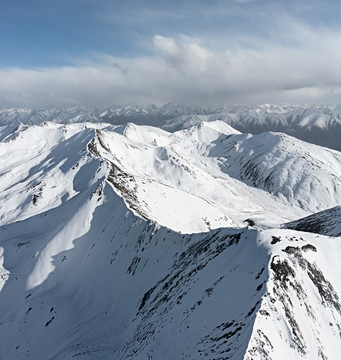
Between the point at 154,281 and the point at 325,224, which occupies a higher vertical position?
the point at 154,281

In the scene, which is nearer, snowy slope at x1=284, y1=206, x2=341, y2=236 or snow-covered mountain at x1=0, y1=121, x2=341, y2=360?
snow-covered mountain at x1=0, y1=121, x2=341, y2=360

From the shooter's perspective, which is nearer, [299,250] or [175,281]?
[299,250]

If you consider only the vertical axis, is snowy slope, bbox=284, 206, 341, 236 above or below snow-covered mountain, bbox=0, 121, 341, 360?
below

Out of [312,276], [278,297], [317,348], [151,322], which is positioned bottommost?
[151,322]

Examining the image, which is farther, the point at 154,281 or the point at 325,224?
the point at 325,224

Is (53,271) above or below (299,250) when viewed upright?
below

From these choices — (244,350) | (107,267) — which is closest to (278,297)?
(244,350)

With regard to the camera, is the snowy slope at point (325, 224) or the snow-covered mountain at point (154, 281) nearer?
the snow-covered mountain at point (154, 281)

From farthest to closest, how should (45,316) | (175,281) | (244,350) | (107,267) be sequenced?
1. (107,267)
2. (45,316)
3. (175,281)
4. (244,350)

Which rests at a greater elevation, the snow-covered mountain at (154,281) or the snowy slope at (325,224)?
the snow-covered mountain at (154,281)

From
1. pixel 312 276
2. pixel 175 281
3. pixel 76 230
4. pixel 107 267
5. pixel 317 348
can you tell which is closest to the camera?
pixel 317 348

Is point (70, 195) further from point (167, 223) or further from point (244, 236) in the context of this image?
point (244, 236)
